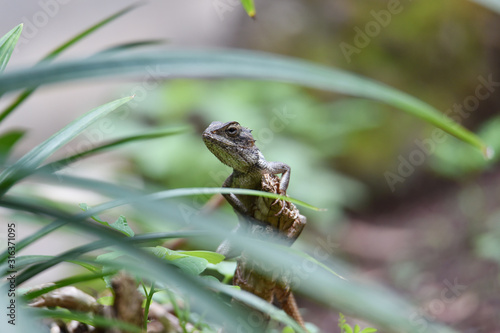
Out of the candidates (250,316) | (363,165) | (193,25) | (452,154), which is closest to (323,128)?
(363,165)

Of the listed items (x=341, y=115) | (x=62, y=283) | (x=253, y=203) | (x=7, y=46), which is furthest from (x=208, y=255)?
(x=341, y=115)

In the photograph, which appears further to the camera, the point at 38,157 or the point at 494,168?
the point at 494,168

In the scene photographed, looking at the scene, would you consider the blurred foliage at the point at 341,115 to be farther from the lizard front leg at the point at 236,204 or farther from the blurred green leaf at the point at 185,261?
the blurred green leaf at the point at 185,261

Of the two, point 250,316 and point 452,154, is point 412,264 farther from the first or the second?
point 250,316

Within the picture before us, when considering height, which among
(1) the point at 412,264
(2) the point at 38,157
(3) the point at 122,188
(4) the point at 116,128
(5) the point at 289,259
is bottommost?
(5) the point at 289,259

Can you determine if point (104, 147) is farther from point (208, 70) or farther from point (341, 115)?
point (341, 115)

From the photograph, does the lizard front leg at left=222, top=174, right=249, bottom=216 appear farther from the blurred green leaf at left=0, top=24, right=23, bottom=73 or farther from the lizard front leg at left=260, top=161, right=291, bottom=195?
the blurred green leaf at left=0, top=24, right=23, bottom=73
